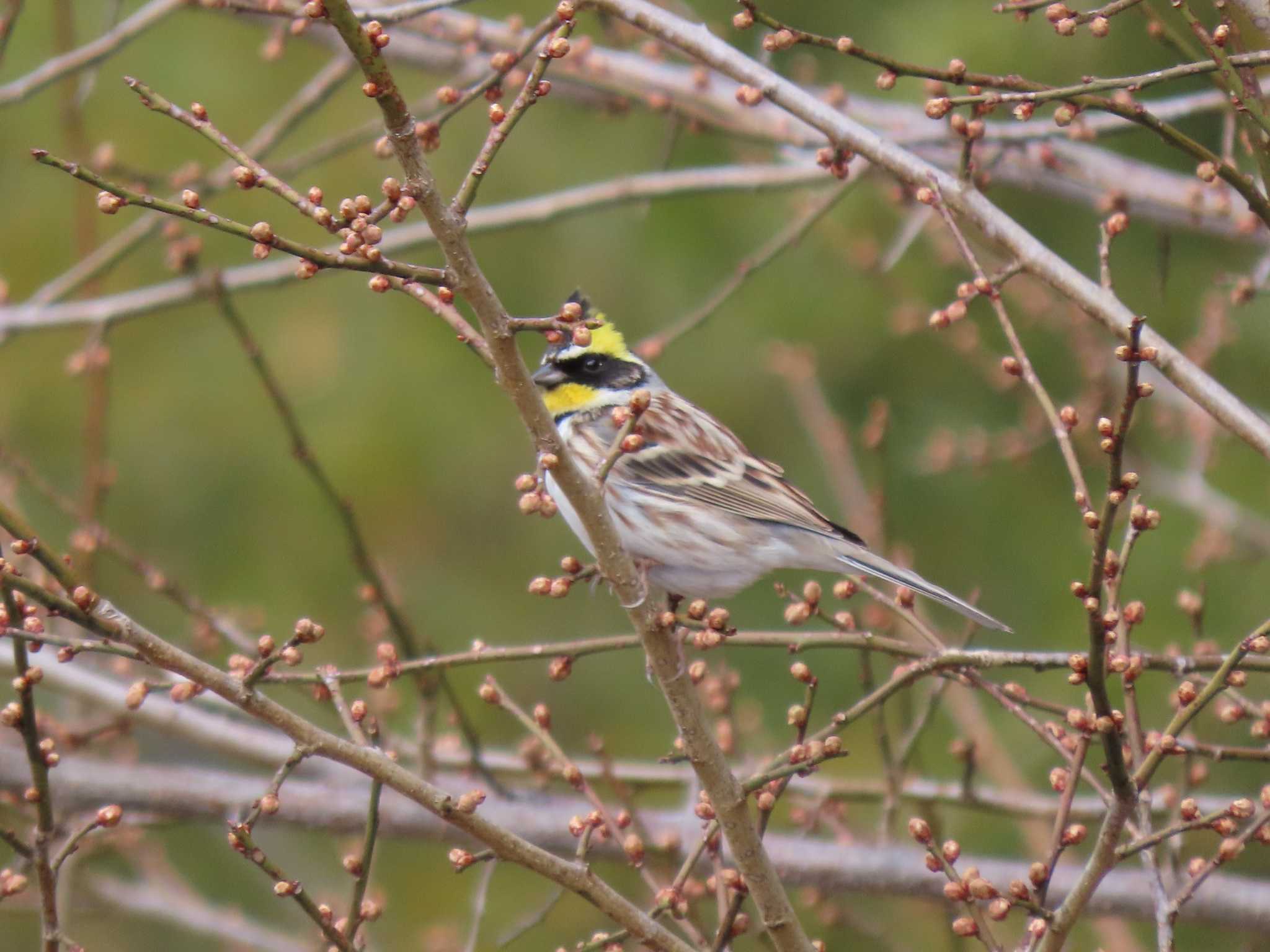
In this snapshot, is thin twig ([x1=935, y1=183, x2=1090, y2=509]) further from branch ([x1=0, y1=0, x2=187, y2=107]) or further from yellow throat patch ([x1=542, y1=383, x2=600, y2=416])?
branch ([x1=0, y1=0, x2=187, y2=107])

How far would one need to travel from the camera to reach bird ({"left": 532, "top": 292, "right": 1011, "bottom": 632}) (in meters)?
4.41

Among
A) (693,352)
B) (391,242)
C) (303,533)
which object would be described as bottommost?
(391,242)

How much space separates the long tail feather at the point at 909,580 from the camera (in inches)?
143

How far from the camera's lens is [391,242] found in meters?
4.82

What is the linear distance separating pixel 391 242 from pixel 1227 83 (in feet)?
9.00

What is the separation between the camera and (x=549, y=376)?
4.75 m

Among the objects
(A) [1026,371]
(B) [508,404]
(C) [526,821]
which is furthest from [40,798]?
(B) [508,404]

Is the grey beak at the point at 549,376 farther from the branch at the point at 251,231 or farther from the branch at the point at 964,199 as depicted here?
the branch at the point at 251,231

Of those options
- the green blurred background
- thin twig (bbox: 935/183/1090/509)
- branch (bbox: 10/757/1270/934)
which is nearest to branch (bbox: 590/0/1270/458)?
thin twig (bbox: 935/183/1090/509)

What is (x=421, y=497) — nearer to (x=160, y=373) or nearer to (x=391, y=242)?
(x=160, y=373)

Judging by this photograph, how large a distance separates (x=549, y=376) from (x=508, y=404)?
13.8 feet

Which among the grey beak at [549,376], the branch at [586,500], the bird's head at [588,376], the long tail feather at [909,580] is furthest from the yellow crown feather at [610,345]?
the branch at [586,500]

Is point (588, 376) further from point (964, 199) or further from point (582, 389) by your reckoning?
point (964, 199)

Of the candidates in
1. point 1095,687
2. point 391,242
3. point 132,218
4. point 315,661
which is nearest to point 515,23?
point 391,242
